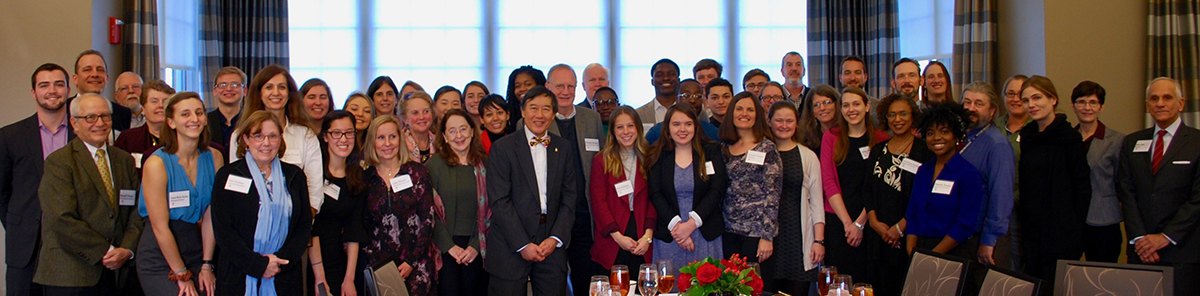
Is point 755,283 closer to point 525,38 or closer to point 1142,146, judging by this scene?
point 1142,146

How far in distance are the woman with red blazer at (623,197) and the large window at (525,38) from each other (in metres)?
4.39

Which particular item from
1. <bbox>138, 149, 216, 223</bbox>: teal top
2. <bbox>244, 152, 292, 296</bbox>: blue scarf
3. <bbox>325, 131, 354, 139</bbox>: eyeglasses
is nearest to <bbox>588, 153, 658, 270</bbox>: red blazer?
<bbox>325, 131, 354, 139</bbox>: eyeglasses

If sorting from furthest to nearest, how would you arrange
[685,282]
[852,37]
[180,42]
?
[852,37], [180,42], [685,282]

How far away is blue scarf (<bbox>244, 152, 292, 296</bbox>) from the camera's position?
3.18 m

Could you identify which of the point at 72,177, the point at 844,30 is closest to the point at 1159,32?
the point at 844,30

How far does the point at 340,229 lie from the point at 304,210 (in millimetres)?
322

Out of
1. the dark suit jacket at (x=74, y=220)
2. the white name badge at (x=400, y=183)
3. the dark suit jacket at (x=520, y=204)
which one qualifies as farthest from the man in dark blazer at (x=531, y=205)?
the dark suit jacket at (x=74, y=220)

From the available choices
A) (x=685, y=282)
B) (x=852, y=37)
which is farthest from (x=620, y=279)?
(x=852, y=37)

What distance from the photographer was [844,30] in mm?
8016

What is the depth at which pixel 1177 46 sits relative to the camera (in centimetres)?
615

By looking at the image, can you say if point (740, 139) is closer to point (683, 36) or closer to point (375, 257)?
point (375, 257)

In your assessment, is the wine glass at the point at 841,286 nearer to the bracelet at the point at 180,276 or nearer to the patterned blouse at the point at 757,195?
the patterned blouse at the point at 757,195

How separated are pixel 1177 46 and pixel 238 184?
267 inches

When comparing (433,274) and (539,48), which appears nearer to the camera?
(433,274)
